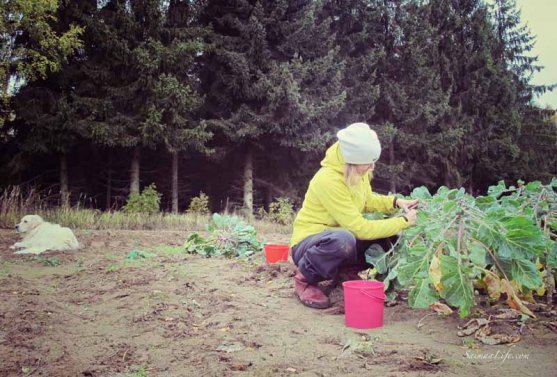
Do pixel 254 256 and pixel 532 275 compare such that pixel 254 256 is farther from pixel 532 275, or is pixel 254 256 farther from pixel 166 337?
pixel 532 275

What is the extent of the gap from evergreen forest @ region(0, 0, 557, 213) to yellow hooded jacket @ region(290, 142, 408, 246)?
9.09m

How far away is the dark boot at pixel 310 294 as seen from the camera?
357 cm

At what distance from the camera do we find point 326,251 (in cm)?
338

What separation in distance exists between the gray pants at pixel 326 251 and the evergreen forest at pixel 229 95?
914cm

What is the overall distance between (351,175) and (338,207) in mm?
246

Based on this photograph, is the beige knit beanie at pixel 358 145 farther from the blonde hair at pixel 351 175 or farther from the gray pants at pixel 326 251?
the gray pants at pixel 326 251

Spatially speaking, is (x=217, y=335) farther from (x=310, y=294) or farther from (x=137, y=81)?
(x=137, y=81)

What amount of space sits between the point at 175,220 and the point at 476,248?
8.35m

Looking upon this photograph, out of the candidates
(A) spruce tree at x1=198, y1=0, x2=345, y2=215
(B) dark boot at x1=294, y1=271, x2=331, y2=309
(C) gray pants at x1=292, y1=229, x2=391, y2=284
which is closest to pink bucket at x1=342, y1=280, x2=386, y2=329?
(C) gray pants at x1=292, y1=229, x2=391, y2=284

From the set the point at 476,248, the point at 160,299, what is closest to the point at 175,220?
the point at 160,299

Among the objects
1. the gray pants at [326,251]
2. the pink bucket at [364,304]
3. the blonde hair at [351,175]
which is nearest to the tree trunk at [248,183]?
the gray pants at [326,251]

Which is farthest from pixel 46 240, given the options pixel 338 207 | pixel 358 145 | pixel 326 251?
pixel 358 145

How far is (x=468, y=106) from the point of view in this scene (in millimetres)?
21750

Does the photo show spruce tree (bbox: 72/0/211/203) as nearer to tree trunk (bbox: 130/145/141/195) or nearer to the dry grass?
tree trunk (bbox: 130/145/141/195)
